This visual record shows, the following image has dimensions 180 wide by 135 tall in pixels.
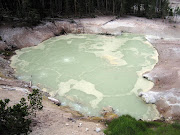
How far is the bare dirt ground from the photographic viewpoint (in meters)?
9.76

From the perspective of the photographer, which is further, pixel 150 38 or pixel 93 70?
pixel 150 38

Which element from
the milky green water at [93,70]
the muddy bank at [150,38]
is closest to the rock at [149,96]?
the muddy bank at [150,38]

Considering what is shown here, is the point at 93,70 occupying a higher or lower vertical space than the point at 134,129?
higher

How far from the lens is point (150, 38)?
28281mm

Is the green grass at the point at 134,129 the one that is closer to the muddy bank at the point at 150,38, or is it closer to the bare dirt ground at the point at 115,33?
the bare dirt ground at the point at 115,33

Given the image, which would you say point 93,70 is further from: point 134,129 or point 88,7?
point 88,7

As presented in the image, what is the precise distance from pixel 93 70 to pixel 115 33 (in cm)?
1253

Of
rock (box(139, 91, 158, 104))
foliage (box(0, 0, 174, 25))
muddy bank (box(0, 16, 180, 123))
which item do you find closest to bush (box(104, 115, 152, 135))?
muddy bank (box(0, 16, 180, 123))

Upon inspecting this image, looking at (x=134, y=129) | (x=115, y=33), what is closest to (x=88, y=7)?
(x=115, y=33)

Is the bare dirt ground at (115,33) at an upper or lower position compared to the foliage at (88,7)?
lower

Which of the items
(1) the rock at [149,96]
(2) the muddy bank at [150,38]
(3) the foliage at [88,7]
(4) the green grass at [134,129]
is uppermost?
(3) the foliage at [88,7]

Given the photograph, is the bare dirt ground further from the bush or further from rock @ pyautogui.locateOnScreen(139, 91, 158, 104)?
the bush

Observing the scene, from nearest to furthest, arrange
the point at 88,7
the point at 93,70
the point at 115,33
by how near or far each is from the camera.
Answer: the point at 93,70
the point at 115,33
the point at 88,7

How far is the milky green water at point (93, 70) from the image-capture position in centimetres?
1460
